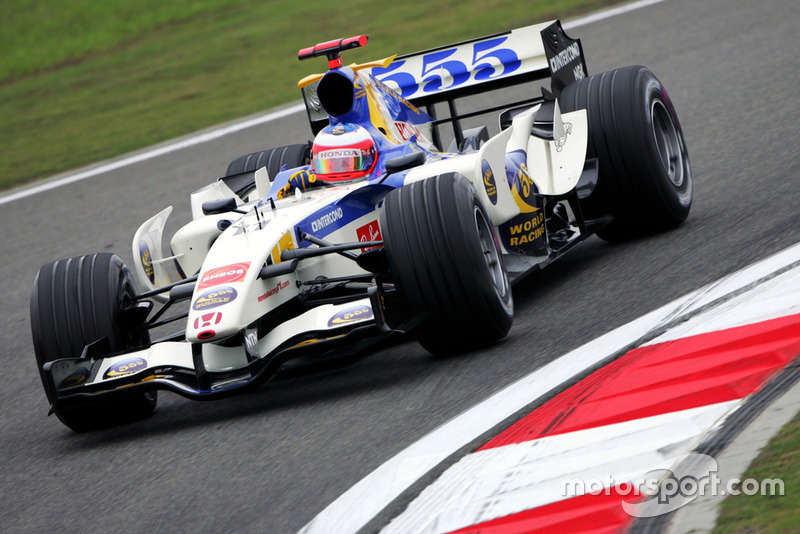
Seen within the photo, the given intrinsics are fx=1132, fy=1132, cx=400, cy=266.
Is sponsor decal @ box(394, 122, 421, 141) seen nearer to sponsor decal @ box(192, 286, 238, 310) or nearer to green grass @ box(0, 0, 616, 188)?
sponsor decal @ box(192, 286, 238, 310)

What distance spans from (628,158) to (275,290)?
96.6 inches

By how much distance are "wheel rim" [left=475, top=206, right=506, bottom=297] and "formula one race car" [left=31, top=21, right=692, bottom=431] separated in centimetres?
1

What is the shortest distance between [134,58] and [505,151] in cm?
1392

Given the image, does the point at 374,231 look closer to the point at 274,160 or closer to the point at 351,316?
the point at 351,316

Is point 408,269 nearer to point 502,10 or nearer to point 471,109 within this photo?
point 471,109

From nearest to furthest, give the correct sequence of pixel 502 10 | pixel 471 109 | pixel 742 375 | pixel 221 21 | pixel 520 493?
1. pixel 520 493
2. pixel 742 375
3. pixel 471 109
4. pixel 502 10
5. pixel 221 21

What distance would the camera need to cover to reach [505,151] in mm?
6105

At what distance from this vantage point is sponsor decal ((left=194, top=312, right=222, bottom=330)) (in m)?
4.84

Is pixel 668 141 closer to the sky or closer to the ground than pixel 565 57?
closer to the ground

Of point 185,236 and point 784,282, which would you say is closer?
point 784,282

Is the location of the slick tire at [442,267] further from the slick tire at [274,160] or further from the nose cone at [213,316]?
the slick tire at [274,160]

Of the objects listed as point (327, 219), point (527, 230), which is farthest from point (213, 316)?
point (527, 230)

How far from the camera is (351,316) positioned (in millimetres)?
4863

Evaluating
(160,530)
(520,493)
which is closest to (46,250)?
(160,530)
